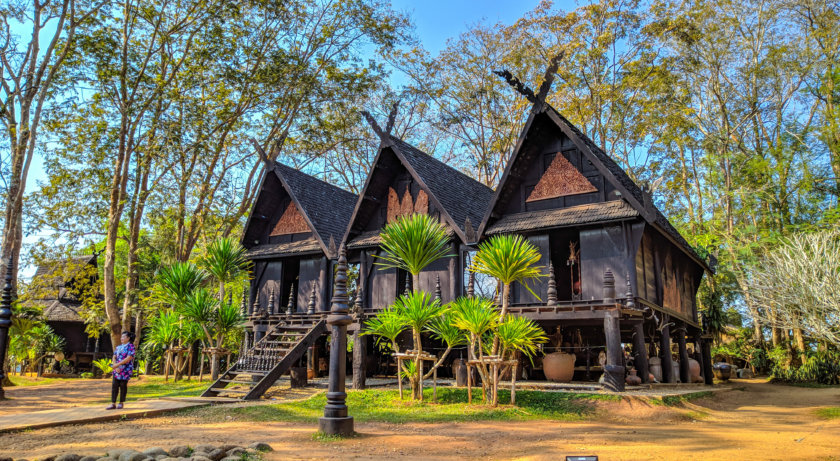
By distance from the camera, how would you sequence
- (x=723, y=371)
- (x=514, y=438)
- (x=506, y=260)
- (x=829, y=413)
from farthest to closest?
(x=723, y=371)
(x=829, y=413)
(x=506, y=260)
(x=514, y=438)

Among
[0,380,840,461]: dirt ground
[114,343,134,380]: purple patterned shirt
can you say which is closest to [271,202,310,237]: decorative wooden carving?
[114,343,134,380]: purple patterned shirt

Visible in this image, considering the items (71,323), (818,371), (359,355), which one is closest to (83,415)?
(359,355)

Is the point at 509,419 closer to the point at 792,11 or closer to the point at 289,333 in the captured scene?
the point at 289,333

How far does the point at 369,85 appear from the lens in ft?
74.1

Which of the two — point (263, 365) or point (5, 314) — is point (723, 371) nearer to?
point (263, 365)

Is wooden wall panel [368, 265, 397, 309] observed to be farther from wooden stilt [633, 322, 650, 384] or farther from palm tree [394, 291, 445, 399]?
wooden stilt [633, 322, 650, 384]

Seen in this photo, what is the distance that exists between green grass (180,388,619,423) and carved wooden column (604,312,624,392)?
721 millimetres

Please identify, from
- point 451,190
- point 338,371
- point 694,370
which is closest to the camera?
point 338,371

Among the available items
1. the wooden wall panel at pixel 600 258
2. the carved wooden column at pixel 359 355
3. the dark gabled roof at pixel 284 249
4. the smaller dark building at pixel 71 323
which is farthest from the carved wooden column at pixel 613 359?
the smaller dark building at pixel 71 323

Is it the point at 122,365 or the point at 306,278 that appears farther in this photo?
the point at 306,278

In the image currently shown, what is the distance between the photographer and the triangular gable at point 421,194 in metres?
16.7

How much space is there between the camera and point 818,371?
75.3ft

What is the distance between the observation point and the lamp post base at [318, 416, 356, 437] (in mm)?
8273

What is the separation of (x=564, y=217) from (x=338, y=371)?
7.96 m
